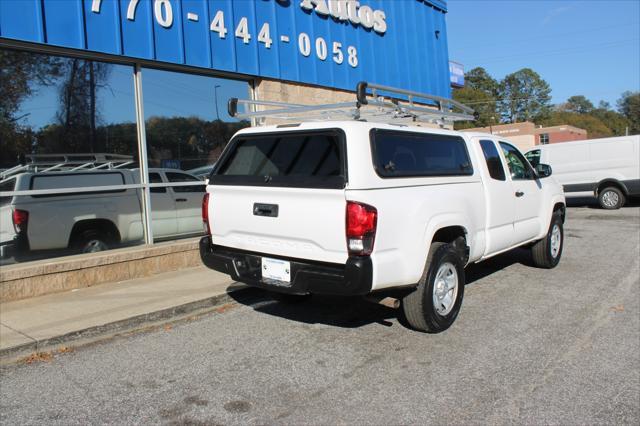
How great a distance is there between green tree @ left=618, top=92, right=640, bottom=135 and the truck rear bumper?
123358 millimetres

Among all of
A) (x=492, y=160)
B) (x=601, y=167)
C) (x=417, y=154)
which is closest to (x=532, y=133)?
(x=601, y=167)

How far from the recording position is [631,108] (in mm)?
119812

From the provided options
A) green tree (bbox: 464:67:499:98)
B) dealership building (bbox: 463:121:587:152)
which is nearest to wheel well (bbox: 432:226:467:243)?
dealership building (bbox: 463:121:587:152)

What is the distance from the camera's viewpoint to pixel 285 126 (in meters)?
4.79

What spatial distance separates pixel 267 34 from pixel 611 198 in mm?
11816

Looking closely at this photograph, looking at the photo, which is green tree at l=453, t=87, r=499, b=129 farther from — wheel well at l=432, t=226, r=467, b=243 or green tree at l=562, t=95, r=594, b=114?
wheel well at l=432, t=226, r=467, b=243

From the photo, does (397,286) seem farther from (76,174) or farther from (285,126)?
(76,174)

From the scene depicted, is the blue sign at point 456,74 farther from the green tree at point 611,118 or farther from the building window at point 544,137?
the green tree at point 611,118

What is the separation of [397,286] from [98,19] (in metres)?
5.53

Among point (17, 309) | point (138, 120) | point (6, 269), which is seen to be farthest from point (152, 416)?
point (138, 120)

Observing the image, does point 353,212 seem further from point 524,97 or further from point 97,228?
point 524,97

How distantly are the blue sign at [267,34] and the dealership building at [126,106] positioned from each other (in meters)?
0.02

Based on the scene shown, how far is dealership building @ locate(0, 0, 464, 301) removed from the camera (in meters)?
6.54

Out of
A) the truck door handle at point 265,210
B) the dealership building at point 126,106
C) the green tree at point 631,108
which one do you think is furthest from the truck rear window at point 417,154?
the green tree at point 631,108
